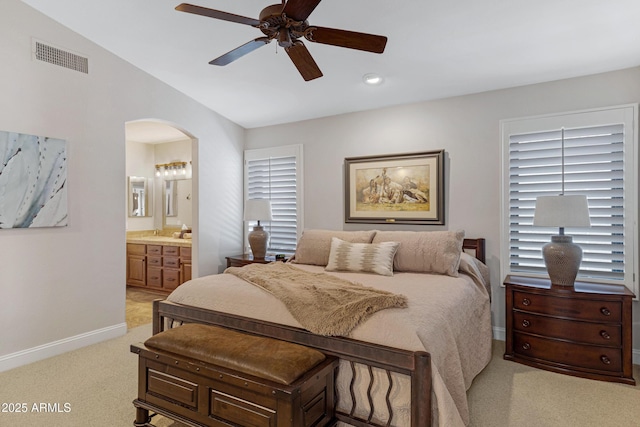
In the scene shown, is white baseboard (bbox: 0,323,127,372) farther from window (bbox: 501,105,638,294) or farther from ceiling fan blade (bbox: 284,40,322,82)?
window (bbox: 501,105,638,294)

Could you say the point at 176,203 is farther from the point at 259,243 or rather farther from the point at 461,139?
the point at 461,139

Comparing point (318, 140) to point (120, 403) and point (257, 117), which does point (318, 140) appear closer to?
point (257, 117)

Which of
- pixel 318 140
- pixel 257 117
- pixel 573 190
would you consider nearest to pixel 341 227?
pixel 318 140

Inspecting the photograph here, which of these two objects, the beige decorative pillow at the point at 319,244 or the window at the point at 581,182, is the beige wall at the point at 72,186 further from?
the window at the point at 581,182

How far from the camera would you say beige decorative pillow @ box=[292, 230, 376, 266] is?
363cm

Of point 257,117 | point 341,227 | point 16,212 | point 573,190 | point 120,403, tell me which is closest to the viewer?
point 120,403

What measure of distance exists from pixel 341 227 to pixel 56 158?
9.93 feet

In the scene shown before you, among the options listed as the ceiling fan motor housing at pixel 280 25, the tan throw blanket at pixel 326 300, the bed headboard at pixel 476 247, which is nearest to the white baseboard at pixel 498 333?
the bed headboard at pixel 476 247

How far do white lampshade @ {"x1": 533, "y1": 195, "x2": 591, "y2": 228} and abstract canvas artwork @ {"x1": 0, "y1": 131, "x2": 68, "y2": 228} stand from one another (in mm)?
4280

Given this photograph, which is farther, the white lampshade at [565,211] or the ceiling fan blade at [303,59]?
the white lampshade at [565,211]

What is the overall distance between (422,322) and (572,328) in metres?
1.80

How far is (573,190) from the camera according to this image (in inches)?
128

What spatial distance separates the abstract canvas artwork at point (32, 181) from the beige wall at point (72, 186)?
82mm

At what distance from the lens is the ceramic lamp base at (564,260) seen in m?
2.92
